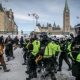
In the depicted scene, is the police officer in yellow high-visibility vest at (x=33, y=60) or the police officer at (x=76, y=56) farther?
the police officer in yellow high-visibility vest at (x=33, y=60)

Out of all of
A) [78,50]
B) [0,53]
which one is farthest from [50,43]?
[0,53]

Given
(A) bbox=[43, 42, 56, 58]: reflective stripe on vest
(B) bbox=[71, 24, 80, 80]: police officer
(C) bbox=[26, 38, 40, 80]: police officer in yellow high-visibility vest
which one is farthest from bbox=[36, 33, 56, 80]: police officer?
(B) bbox=[71, 24, 80, 80]: police officer

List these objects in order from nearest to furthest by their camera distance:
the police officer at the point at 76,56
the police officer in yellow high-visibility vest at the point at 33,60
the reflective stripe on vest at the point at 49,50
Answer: the police officer at the point at 76,56 → the reflective stripe on vest at the point at 49,50 → the police officer in yellow high-visibility vest at the point at 33,60

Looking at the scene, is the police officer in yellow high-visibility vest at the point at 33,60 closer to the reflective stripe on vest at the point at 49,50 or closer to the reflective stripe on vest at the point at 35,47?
the reflective stripe on vest at the point at 35,47

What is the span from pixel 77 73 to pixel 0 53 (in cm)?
908

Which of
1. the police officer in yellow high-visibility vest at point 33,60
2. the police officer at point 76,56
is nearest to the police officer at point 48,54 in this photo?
the police officer in yellow high-visibility vest at point 33,60

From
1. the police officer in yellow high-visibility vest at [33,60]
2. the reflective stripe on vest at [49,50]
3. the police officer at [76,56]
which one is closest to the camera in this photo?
the police officer at [76,56]

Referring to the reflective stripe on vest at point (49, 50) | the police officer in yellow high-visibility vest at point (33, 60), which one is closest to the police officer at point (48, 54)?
the reflective stripe on vest at point (49, 50)

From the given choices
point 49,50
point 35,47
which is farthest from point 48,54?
point 35,47

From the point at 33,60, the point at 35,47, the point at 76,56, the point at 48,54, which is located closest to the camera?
the point at 76,56

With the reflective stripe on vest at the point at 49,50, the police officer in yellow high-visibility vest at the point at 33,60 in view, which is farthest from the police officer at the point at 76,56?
the police officer in yellow high-visibility vest at the point at 33,60

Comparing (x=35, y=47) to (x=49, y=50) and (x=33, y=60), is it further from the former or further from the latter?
(x=49, y=50)

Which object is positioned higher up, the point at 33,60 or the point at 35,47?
the point at 35,47

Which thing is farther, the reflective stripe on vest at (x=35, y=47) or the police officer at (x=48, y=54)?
the reflective stripe on vest at (x=35, y=47)
